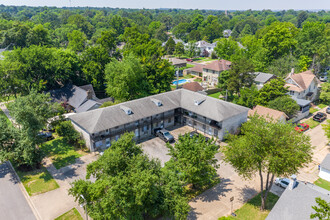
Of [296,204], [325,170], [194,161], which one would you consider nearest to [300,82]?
[325,170]

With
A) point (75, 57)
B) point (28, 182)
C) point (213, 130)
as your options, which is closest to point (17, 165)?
point (28, 182)

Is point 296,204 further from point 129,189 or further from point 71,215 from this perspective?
point 71,215

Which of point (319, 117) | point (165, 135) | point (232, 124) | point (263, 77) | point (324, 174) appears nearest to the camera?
point (324, 174)

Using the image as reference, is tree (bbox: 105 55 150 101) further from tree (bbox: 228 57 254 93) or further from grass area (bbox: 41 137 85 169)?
tree (bbox: 228 57 254 93)

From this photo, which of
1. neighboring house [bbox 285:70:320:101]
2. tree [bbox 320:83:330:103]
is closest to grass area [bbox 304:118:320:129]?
neighboring house [bbox 285:70:320:101]

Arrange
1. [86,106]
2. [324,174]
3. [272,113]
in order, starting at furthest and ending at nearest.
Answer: [86,106]
[272,113]
[324,174]

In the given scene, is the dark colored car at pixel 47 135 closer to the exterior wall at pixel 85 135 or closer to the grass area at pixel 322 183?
the exterior wall at pixel 85 135

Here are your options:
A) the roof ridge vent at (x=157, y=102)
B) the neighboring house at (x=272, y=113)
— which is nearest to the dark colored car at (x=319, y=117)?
the neighboring house at (x=272, y=113)
